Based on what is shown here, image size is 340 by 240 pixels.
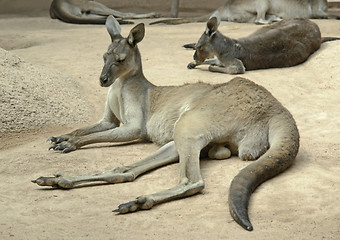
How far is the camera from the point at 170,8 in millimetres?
14383

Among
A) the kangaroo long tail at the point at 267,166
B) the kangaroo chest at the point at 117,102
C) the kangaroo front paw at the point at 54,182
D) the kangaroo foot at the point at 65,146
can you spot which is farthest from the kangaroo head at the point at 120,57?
the kangaroo long tail at the point at 267,166

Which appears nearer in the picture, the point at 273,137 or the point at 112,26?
the point at 273,137

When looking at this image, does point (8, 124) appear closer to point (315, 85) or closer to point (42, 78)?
point (42, 78)

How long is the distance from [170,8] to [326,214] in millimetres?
11591

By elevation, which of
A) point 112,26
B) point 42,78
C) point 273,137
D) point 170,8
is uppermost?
point 112,26

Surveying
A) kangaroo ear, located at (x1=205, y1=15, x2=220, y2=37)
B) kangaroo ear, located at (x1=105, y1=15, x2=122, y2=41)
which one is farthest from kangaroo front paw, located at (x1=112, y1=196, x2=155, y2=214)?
kangaroo ear, located at (x1=205, y1=15, x2=220, y2=37)

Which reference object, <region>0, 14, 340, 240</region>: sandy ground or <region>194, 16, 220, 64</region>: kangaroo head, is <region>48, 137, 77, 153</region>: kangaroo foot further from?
<region>194, 16, 220, 64</region>: kangaroo head

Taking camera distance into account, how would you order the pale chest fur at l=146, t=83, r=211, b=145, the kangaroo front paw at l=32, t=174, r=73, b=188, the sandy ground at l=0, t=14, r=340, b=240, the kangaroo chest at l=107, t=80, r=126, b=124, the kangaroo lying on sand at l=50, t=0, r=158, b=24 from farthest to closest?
the kangaroo lying on sand at l=50, t=0, r=158, b=24 < the kangaroo chest at l=107, t=80, r=126, b=124 < the pale chest fur at l=146, t=83, r=211, b=145 < the kangaroo front paw at l=32, t=174, r=73, b=188 < the sandy ground at l=0, t=14, r=340, b=240

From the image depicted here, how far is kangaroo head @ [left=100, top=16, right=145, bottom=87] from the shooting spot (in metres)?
4.98

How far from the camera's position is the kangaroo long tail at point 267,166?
3260 millimetres

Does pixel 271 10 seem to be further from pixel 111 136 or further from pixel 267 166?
pixel 267 166

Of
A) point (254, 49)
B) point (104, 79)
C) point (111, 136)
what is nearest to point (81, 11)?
point (254, 49)

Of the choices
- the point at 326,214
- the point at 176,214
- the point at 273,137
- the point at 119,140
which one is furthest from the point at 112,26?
the point at 326,214

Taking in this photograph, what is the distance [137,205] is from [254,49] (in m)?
4.71
